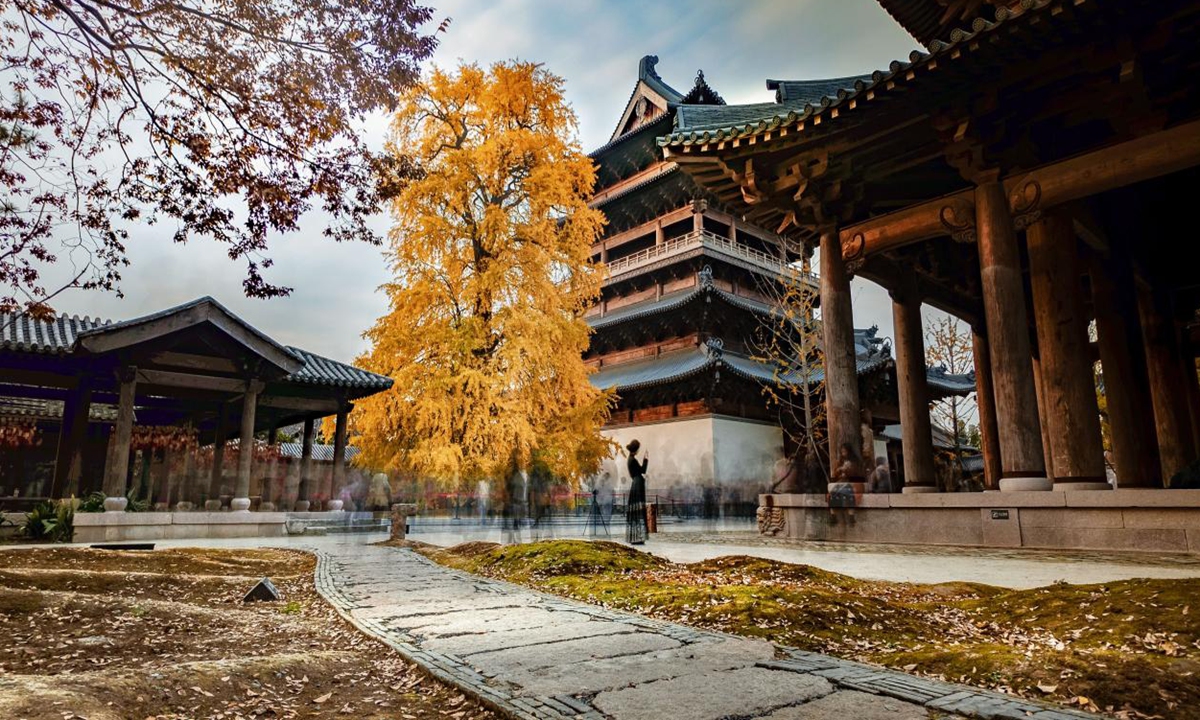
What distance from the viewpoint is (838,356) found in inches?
383

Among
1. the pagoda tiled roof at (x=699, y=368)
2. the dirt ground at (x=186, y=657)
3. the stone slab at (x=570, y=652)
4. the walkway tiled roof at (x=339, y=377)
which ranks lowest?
the dirt ground at (x=186, y=657)

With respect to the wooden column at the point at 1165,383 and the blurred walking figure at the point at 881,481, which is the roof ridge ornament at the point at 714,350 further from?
the wooden column at the point at 1165,383

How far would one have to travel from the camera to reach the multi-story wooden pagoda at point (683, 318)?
2491cm

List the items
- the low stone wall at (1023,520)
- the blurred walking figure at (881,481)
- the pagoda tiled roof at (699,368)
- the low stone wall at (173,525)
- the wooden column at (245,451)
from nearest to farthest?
the low stone wall at (1023,520) < the low stone wall at (173,525) < the wooden column at (245,451) < the blurred walking figure at (881,481) < the pagoda tiled roof at (699,368)

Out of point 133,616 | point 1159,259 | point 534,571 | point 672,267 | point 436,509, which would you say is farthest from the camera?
point 672,267

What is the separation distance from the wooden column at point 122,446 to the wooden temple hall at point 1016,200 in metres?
11.9

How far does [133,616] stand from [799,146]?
9259mm

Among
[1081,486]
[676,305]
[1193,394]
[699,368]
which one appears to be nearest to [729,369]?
[699,368]

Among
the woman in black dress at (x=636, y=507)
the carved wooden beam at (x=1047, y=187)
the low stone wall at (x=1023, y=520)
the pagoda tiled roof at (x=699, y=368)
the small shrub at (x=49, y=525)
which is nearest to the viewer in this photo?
the low stone wall at (x=1023, y=520)

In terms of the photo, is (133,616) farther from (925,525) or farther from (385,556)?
(925,525)

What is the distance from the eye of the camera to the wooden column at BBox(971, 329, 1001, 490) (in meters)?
11.7

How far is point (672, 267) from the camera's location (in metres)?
29.2

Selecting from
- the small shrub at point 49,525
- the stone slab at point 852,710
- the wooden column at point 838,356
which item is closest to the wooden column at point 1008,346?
the wooden column at point 838,356

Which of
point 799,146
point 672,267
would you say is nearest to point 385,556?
point 799,146
